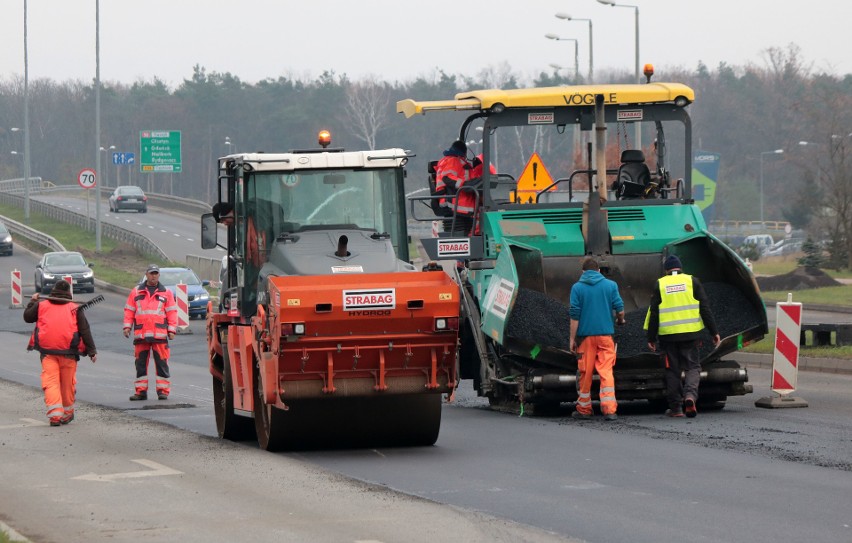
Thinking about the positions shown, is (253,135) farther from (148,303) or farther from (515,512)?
(515,512)

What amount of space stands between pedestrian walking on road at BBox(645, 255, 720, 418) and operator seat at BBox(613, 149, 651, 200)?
74.2 inches

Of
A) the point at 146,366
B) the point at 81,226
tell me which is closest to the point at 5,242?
the point at 81,226

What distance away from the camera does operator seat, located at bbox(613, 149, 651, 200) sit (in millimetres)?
16047

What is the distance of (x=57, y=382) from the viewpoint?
14.9m

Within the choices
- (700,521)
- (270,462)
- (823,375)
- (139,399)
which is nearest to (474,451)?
(270,462)

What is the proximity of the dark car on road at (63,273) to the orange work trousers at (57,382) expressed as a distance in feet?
99.1

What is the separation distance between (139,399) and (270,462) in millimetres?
7381

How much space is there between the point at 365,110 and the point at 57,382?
315 ft

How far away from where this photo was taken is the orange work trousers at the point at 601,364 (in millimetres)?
13922

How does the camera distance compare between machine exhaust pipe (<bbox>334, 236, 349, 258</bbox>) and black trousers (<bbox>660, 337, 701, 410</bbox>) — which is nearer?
machine exhaust pipe (<bbox>334, 236, 349, 258</bbox>)

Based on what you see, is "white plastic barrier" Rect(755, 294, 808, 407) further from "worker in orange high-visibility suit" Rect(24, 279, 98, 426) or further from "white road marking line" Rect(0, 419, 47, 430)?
"white road marking line" Rect(0, 419, 47, 430)

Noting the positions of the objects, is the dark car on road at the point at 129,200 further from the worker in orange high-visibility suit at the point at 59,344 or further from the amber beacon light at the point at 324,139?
the amber beacon light at the point at 324,139

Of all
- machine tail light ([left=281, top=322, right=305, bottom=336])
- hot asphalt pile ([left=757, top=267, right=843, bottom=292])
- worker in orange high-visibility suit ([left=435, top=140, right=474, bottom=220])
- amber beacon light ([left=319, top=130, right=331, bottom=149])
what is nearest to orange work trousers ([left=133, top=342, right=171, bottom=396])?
worker in orange high-visibility suit ([left=435, top=140, right=474, bottom=220])

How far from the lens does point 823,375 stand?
19.4 m
